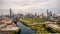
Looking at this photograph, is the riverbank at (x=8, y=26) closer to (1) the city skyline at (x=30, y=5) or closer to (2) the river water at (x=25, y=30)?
(2) the river water at (x=25, y=30)

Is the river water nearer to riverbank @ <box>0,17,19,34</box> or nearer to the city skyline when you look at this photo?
riverbank @ <box>0,17,19,34</box>

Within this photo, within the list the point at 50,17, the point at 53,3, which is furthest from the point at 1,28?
the point at 53,3

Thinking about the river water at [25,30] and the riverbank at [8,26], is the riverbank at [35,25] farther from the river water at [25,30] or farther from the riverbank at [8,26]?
the riverbank at [8,26]

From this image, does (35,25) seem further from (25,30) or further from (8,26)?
(8,26)

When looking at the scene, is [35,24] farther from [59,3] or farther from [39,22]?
[59,3]

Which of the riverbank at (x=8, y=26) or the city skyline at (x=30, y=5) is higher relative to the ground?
the city skyline at (x=30, y=5)

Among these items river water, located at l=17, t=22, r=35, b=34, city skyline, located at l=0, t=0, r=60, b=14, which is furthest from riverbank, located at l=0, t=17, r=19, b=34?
city skyline, located at l=0, t=0, r=60, b=14

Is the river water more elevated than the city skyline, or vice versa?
the city skyline

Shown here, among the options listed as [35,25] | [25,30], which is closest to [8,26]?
[25,30]

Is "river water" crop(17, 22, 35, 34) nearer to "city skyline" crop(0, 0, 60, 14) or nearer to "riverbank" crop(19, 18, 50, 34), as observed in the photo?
"riverbank" crop(19, 18, 50, 34)

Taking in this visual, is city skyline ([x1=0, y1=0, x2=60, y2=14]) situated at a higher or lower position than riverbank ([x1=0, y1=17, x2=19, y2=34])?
higher

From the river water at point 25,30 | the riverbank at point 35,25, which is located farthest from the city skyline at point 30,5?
the river water at point 25,30
